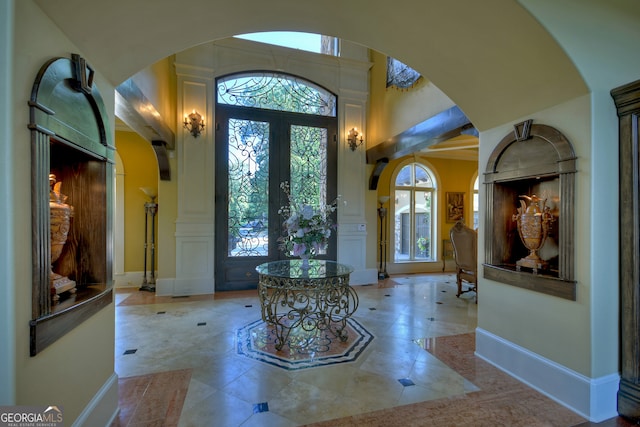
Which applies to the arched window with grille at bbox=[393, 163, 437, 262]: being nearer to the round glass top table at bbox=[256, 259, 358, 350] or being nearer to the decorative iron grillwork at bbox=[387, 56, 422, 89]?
the decorative iron grillwork at bbox=[387, 56, 422, 89]

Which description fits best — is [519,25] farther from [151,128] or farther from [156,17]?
[151,128]

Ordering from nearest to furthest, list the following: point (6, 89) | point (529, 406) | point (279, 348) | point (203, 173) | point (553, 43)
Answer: point (6, 89), point (553, 43), point (529, 406), point (279, 348), point (203, 173)

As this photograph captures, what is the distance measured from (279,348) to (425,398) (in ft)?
4.59

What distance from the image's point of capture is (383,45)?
216 cm

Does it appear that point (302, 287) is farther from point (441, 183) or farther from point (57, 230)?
point (441, 183)

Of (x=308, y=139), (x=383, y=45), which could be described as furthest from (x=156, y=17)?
(x=308, y=139)

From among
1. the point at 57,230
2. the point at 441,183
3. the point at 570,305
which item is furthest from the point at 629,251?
the point at 441,183

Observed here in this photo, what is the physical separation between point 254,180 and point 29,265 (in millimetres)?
4369

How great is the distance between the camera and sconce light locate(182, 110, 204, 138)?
16.3ft

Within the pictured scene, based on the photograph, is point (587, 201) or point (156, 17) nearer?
point (156, 17)

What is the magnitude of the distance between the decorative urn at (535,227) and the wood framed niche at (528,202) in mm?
32

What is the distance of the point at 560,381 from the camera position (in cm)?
205

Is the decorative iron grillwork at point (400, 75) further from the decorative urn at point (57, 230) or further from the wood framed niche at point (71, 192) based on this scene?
the decorative urn at point (57, 230)
